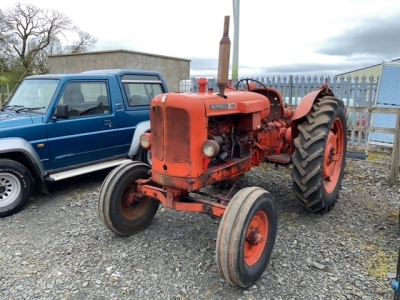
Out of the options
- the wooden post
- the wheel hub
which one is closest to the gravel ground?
the wheel hub

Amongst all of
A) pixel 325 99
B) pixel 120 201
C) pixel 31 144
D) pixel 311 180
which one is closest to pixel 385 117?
pixel 325 99

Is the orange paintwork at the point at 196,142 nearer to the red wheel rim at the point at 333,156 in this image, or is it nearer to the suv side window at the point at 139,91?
the red wheel rim at the point at 333,156

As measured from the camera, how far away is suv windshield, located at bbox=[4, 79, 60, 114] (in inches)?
186

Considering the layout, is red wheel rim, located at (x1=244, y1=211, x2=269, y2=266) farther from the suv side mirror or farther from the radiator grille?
the suv side mirror

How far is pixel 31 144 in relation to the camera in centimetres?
437

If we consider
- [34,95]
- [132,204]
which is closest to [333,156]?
[132,204]

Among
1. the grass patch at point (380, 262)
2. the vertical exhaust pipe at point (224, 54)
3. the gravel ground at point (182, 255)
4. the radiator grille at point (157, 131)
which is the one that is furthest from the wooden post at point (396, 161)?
the radiator grille at point (157, 131)

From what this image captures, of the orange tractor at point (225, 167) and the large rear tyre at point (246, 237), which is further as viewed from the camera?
the orange tractor at point (225, 167)

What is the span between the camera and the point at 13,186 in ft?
14.0

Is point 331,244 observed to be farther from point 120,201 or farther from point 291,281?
point 120,201

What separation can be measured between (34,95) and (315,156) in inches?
160

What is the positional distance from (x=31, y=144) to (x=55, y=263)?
1.90 m

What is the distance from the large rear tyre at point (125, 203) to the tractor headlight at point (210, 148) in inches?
39.8

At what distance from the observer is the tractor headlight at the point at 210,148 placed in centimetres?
279
